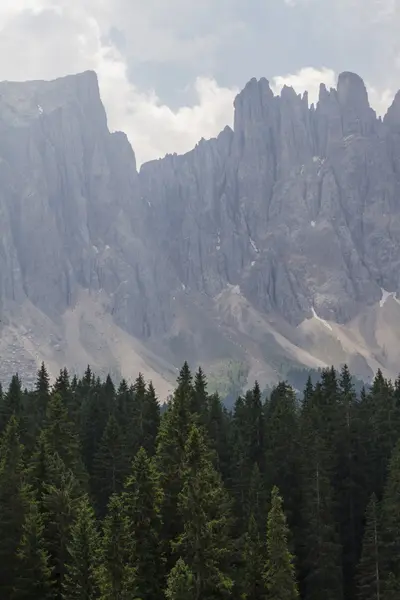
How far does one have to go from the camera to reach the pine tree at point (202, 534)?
96.3ft

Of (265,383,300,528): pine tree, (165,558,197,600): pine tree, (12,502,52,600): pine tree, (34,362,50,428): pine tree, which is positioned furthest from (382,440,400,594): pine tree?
(34,362,50,428): pine tree

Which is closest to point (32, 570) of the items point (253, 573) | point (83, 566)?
point (83, 566)

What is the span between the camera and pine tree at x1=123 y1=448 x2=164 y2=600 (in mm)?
32969

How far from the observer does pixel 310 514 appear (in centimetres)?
5141

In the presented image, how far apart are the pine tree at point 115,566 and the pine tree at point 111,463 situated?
27.8m

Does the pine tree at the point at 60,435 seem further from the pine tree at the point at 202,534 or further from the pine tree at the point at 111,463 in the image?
the pine tree at the point at 202,534

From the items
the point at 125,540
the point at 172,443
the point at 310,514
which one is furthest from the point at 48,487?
the point at 310,514

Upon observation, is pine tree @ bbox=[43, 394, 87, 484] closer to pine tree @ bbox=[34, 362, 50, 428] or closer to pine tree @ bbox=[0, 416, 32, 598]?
pine tree @ bbox=[0, 416, 32, 598]

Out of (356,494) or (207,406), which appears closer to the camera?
(356,494)

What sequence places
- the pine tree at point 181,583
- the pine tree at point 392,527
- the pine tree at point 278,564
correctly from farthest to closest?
the pine tree at point 392,527 → the pine tree at point 278,564 → the pine tree at point 181,583

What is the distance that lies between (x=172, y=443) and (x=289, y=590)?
407 inches

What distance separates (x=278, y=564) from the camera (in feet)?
114

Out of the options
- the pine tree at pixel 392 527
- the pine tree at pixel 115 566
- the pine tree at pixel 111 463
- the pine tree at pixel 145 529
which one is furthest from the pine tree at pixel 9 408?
the pine tree at pixel 115 566

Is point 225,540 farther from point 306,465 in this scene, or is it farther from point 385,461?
point 385,461
